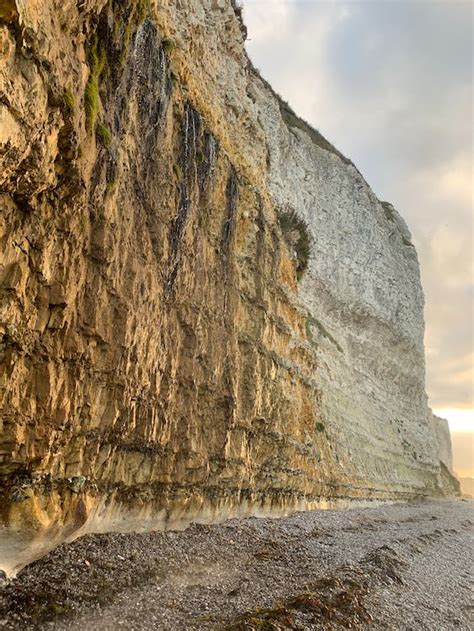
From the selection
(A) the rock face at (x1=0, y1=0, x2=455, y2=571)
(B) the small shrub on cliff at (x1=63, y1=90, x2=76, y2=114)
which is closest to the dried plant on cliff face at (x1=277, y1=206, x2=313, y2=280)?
(A) the rock face at (x1=0, y1=0, x2=455, y2=571)

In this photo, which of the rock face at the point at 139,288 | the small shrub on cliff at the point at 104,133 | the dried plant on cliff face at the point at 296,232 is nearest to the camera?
the rock face at the point at 139,288

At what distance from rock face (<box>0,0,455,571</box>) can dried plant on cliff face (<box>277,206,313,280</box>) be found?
26.0 feet

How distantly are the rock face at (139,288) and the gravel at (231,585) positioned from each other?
70 cm

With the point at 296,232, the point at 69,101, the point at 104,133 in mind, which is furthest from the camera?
the point at 296,232

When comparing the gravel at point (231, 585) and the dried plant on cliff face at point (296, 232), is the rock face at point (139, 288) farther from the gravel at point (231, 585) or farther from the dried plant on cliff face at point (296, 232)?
the dried plant on cliff face at point (296, 232)

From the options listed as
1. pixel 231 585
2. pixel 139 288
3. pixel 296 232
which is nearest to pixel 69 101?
pixel 139 288

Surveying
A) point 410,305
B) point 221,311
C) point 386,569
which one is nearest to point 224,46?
point 221,311

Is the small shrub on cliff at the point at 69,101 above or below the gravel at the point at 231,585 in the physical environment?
above

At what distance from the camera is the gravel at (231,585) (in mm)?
7277

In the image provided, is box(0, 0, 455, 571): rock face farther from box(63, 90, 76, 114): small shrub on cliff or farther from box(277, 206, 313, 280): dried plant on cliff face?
box(277, 206, 313, 280): dried plant on cliff face

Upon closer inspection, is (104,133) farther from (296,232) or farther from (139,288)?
(296,232)

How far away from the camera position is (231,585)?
31.5 feet

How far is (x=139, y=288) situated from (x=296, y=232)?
24.9 meters

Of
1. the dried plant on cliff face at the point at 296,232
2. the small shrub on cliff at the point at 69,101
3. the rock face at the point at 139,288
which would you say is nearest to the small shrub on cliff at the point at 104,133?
the rock face at the point at 139,288
